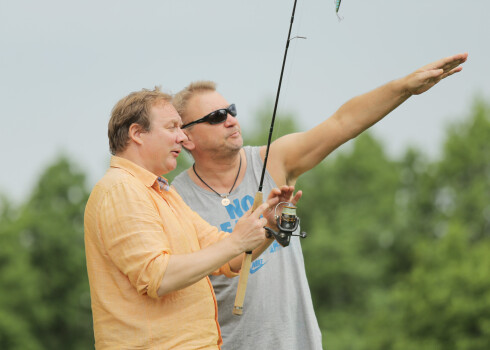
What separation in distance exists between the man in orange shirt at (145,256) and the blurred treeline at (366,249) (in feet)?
90.8

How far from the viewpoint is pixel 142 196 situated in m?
4.09

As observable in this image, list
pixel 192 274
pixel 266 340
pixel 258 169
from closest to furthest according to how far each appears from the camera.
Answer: pixel 192 274 < pixel 266 340 < pixel 258 169

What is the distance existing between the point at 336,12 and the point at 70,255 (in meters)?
31.1

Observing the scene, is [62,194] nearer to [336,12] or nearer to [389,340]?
[389,340]

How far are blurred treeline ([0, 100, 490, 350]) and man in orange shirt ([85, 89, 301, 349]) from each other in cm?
2767

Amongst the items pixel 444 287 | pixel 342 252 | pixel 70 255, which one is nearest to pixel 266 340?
pixel 444 287

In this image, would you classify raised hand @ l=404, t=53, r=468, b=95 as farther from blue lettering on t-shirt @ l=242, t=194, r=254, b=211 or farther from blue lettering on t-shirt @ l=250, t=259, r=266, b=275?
blue lettering on t-shirt @ l=250, t=259, r=266, b=275

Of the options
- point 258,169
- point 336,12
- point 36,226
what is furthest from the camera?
point 36,226

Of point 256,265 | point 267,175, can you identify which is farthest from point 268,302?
point 267,175

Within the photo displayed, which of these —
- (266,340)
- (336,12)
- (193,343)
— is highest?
(336,12)

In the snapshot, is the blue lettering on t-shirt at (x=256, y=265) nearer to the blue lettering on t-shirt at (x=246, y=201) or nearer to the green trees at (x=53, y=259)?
the blue lettering on t-shirt at (x=246, y=201)

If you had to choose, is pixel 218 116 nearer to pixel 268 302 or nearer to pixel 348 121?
pixel 348 121

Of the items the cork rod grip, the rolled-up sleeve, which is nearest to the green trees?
the cork rod grip

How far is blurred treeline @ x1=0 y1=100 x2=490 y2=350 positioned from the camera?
3161 centimetres
